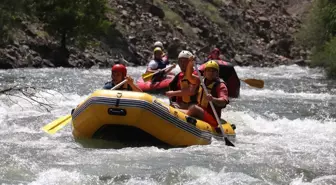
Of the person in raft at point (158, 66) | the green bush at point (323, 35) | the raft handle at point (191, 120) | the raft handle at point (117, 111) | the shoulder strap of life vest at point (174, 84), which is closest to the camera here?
the raft handle at point (117, 111)

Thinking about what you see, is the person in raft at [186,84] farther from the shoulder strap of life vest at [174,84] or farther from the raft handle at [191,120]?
the raft handle at [191,120]

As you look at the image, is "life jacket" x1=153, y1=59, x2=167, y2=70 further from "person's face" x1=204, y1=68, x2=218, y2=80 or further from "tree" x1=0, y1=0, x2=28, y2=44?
"tree" x1=0, y1=0, x2=28, y2=44

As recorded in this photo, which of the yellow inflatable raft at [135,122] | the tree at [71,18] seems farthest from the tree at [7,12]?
the yellow inflatable raft at [135,122]

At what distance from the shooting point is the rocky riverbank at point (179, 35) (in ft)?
82.8

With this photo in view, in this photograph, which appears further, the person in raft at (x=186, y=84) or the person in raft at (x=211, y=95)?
the person in raft at (x=186, y=84)

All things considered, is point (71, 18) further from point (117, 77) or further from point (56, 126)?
point (117, 77)

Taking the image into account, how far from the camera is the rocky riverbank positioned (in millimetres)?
25234

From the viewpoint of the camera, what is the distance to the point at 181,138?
338 inches

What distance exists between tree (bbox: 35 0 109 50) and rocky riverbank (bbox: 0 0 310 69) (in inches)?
20.7

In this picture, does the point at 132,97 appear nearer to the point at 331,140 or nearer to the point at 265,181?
the point at 265,181

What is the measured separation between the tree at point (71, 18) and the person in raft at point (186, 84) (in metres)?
17.7

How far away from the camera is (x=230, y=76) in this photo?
1506cm

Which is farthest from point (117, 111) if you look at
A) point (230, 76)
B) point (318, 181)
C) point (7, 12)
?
point (7, 12)

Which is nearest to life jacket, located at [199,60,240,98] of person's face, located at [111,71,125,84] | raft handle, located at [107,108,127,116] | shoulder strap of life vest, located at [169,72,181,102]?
shoulder strap of life vest, located at [169,72,181,102]
